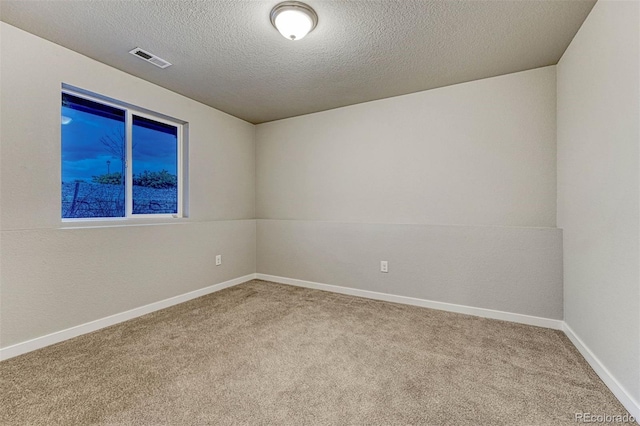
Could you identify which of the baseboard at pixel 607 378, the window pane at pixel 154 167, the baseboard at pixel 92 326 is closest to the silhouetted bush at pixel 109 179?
the window pane at pixel 154 167

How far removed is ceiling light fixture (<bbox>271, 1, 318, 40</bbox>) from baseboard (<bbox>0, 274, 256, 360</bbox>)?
2.73m

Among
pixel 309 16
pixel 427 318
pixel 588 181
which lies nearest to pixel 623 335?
pixel 588 181

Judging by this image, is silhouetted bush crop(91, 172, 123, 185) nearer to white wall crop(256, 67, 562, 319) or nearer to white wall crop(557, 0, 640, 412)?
white wall crop(256, 67, 562, 319)

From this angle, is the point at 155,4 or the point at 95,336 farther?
the point at 95,336

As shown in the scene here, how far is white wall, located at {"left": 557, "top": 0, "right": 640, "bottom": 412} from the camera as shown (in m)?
1.41

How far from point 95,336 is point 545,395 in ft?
10.2

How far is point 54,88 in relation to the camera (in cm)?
220

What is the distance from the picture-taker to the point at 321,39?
6.93ft

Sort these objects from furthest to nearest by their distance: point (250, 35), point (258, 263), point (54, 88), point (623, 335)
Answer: point (258, 263)
point (54, 88)
point (250, 35)
point (623, 335)

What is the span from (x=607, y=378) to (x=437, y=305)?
4.48 ft

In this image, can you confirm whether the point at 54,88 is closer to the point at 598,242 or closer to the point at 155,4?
the point at 155,4

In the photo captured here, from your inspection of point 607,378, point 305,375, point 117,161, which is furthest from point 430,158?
point 117,161

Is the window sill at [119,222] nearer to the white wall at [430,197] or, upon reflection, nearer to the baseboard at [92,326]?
the baseboard at [92,326]

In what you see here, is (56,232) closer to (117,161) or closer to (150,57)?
(117,161)
